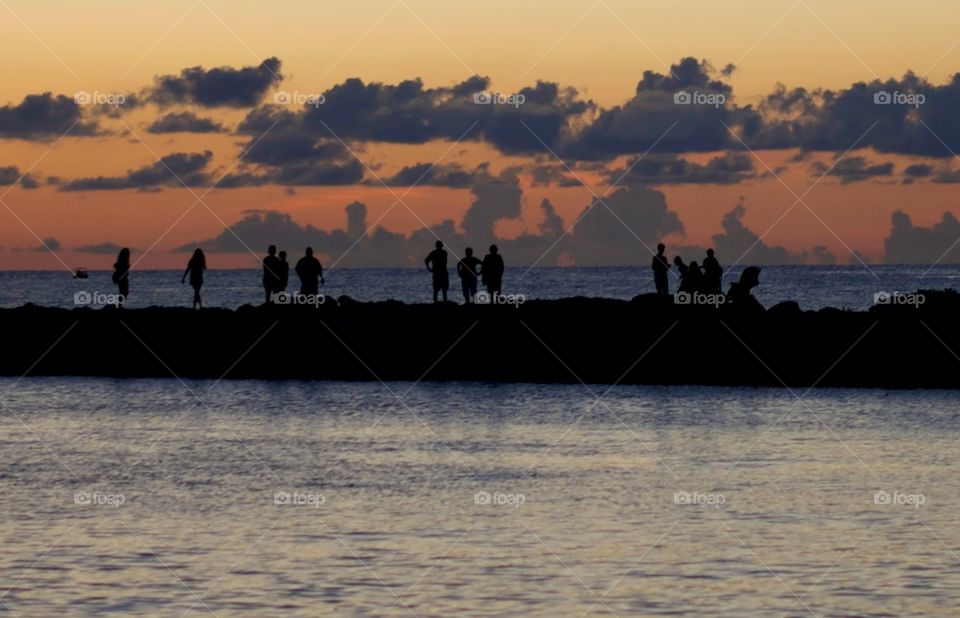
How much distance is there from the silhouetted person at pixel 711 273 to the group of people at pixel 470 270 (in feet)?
16.9

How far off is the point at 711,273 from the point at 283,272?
1119cm

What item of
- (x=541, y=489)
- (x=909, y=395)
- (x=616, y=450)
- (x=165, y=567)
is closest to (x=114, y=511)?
(x=165, y=567)

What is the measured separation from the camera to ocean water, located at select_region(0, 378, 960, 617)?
49.4 feet

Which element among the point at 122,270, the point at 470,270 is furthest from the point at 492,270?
the point at 122,270

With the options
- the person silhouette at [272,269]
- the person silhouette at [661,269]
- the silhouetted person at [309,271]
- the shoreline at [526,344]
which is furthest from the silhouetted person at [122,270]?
the person silhouette at [661,269]

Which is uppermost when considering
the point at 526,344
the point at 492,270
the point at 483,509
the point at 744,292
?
the point at 492,270

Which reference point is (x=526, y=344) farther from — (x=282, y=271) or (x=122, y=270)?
(x=122, y=270)

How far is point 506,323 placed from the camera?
4106 cm

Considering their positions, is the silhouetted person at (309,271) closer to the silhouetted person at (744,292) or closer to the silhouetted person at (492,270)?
the silhouetted person at (492,270)

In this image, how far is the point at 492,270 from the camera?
41219 mm

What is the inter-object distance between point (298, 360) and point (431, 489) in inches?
774

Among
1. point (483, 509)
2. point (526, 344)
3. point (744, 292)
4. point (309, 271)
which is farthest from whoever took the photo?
point (744, 292)

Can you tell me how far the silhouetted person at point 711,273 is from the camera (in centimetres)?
4094

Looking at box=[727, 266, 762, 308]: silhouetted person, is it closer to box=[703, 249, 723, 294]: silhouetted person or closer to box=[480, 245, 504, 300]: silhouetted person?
box=[703, 249, 723, 294]: silhouetted person
